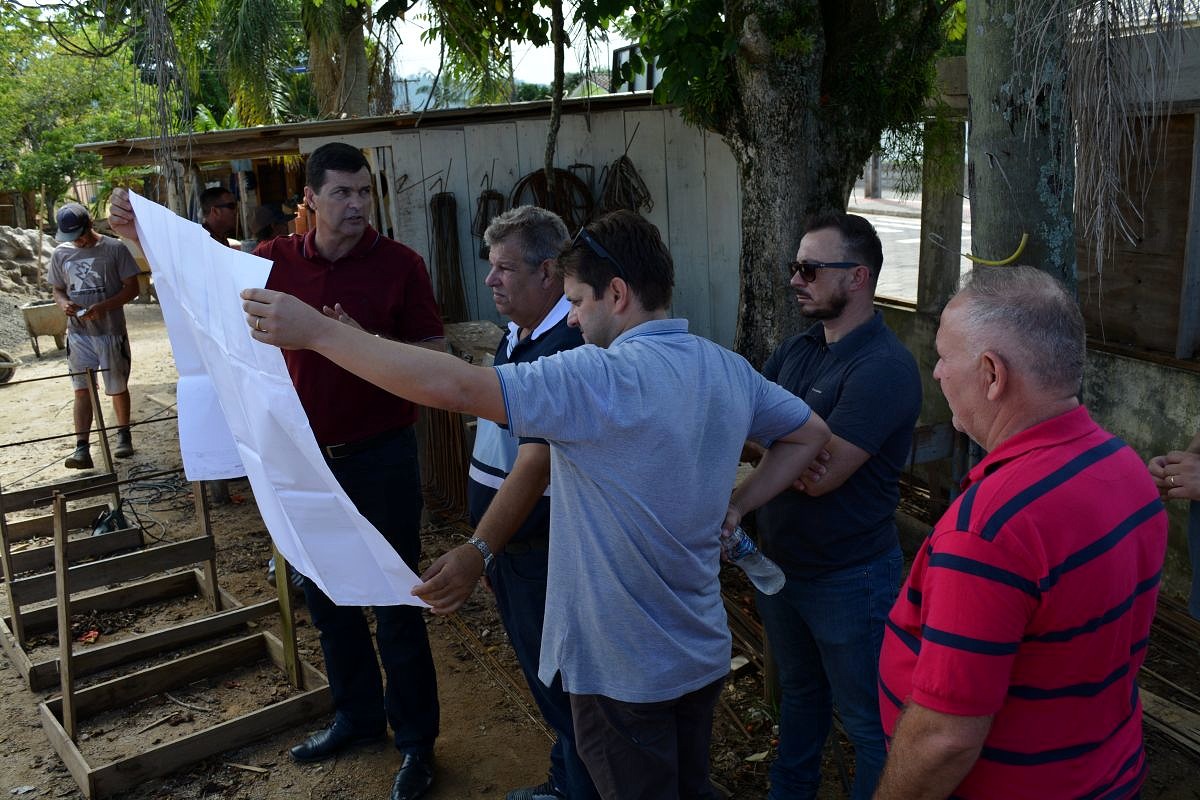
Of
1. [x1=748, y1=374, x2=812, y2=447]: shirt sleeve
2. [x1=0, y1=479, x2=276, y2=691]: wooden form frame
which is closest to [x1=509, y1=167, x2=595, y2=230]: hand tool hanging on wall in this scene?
[x1=0, y1=479, x2=276, y2=691]: wooden form frame

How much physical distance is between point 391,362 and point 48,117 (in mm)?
27196

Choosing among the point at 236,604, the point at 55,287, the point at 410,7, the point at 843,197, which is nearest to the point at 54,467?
the point at 55,287

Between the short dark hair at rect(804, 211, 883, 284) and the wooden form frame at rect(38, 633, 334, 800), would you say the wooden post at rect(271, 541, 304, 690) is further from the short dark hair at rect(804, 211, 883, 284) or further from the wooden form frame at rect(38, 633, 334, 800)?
the short dark hair at rect(804, 211, 883, 284)

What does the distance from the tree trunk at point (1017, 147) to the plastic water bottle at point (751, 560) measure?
46.5 inches

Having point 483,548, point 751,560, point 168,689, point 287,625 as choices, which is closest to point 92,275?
point 168,689

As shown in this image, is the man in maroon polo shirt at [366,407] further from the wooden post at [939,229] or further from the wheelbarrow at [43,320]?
the wheelbarrow at [43,320]

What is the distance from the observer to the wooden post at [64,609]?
12.2 ft

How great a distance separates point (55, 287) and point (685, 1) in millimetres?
5739

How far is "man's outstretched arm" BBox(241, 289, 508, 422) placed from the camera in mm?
1844

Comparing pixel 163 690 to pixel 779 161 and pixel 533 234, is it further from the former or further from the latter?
pixel 779 161

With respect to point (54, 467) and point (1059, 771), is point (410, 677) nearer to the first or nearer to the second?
point (1059, 771)

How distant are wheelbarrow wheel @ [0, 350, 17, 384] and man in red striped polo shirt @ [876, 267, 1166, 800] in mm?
12824

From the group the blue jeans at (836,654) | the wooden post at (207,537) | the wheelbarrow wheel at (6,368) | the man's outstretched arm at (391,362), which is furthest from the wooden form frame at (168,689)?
the wheelbarrow wheel at (6,368)

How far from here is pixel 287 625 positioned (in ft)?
13.6
